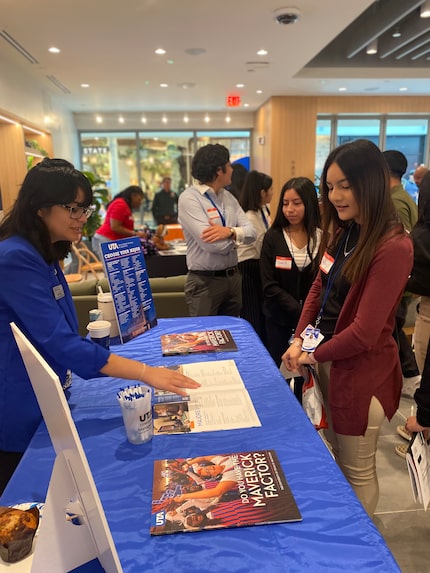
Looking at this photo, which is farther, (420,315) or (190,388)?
(420,315)

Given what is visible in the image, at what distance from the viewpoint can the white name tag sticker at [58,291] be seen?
4.55ft

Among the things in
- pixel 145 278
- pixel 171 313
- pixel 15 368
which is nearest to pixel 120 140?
pixel 171 313

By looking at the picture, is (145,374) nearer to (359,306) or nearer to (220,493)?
(220,493)

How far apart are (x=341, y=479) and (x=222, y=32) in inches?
196

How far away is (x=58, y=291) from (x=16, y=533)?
0.75m

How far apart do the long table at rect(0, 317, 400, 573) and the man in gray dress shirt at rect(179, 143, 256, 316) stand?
1312 millimetres

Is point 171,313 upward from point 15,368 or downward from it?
downward

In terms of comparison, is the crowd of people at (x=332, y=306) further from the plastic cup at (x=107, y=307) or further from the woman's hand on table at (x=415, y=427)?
the plastic cup at (x=107, y=307)

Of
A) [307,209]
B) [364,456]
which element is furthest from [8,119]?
[364,456]

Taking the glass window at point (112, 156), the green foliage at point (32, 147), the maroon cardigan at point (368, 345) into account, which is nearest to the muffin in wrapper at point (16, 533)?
the maroon cardigan at point (368, 345)

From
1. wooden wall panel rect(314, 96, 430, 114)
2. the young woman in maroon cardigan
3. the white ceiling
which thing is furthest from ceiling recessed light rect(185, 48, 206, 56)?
the young woman in maroon cardigan

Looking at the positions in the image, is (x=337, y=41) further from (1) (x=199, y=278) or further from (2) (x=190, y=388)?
(2) (x=190, y=388)

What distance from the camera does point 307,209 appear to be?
2.57 m

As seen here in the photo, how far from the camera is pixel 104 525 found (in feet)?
1.90
